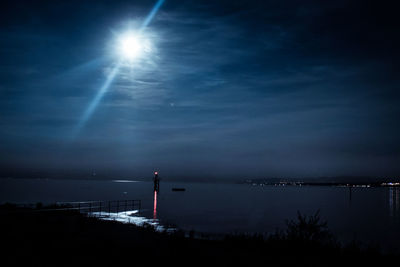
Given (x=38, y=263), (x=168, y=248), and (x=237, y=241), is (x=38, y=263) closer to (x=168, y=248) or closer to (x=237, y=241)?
(x=168, y=248)

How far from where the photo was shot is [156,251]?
12.1 m

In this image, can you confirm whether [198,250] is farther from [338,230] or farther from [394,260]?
[338,230]

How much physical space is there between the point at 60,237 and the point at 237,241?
809cm

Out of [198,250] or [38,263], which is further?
[198,250]

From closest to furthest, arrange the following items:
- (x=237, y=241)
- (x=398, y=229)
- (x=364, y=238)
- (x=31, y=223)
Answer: (x=237, y=241), (x=31, y=223), (x=364, y=238), (x=398, y=229)

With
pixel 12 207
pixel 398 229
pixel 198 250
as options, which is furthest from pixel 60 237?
pixel 398 229

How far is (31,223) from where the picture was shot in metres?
18.0

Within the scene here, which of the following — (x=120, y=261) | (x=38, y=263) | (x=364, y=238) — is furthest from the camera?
(x=364, y=238)

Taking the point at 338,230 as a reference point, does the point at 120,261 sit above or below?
above

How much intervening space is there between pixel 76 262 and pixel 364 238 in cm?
3869

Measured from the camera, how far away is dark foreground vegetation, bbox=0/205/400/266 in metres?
10.4

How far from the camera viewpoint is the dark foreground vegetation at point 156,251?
10.4 m

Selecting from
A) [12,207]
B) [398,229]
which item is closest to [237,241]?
[12,207]

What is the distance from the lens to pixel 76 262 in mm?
9898
